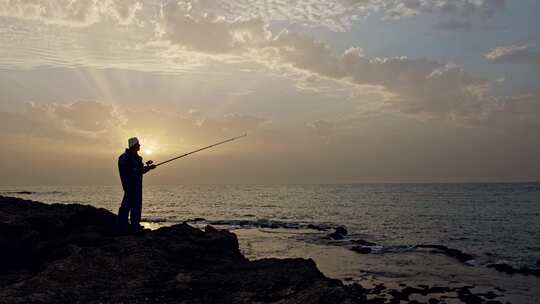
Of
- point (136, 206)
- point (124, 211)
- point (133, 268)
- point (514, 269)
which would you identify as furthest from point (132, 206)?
point (514, 269)

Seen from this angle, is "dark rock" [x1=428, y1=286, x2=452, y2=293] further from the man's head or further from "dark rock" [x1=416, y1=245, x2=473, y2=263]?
the man's head

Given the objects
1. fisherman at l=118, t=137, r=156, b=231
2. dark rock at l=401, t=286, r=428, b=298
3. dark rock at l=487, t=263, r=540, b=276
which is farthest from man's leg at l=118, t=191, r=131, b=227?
dark rock at l=487, t=263, r=540, b=276

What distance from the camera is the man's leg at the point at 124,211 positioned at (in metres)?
11.4

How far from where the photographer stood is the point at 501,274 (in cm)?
1808

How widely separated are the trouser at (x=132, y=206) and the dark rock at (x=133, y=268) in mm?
430

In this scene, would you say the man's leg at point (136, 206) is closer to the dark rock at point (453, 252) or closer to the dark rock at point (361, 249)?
the dark rock at point (361, 249)

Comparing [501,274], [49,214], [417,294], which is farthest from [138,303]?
[501,274]

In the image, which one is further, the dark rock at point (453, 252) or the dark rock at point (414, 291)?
the dark rock at point (453, 252)

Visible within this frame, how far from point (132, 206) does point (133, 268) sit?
2.99 meters

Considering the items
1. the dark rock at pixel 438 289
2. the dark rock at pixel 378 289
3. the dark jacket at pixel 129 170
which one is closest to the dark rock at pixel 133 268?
the dark jacket at pixel 129 170

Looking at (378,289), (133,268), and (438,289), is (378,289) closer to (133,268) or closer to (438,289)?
(438,289)

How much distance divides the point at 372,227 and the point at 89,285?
31763 mm

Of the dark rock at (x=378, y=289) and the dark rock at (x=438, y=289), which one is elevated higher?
the dark rock at (x=378, y=289)

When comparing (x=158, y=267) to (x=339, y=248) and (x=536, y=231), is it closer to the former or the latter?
(x=339, y=248)
